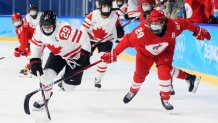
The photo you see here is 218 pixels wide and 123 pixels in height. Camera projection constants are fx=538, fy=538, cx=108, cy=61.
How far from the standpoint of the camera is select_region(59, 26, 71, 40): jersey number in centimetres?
446

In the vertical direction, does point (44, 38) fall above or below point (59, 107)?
above

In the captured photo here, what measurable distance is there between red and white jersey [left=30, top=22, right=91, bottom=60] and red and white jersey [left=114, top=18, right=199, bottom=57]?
0.33 m

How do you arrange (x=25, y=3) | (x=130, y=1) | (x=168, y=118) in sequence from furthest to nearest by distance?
(x=25, y=3) < (x=130, y=1) < (x=168, y=118)

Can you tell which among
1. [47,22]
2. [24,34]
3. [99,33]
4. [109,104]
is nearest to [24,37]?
[24,34]

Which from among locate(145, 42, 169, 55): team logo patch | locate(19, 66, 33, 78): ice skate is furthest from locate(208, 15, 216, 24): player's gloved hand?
locate(145, 42, 169, 55): team logo patch

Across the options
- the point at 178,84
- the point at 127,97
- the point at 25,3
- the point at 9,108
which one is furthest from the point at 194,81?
the point at 25,3

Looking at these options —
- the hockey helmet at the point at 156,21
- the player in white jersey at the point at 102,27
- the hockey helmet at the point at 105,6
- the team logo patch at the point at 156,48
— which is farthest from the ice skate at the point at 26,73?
the hockey helmet at the point at 156,21

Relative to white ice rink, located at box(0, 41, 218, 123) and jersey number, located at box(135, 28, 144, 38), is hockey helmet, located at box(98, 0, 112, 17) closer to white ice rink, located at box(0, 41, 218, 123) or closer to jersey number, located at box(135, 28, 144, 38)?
white ice rink, located at box(0, 41, 218, 123)

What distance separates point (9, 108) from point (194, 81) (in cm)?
176

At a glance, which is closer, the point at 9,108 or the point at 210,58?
the point at 9,108

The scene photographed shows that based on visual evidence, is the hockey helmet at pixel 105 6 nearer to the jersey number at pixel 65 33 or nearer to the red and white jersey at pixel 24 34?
the red and white jersey at pixel 24 34

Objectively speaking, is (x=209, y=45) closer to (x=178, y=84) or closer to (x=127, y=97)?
(x=178, y=84)

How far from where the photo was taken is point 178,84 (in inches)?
252

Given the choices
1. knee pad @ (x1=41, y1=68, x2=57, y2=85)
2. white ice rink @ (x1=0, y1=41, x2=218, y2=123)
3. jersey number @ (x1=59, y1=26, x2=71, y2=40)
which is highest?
jersey number @ (x1=59, y1=26, x2=71, y2=40)
